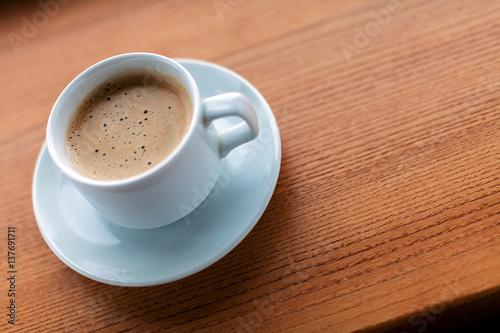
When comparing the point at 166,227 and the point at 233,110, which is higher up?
the point at 233,110

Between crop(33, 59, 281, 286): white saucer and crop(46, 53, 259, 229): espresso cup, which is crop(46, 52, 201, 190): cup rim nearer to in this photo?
crop(46, 53, 259, 229): espresso cup

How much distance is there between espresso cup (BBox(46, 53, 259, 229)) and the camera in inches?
22.2

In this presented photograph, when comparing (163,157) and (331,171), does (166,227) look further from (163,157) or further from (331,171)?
(331,171)

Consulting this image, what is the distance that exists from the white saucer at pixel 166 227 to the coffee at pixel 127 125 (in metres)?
0.11

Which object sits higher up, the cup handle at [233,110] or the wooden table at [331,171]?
the cup handle at [233,110]

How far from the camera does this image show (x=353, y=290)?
618 mm

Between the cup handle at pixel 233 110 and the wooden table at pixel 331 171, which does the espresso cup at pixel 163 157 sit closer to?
the cup handle at pixel 233 110

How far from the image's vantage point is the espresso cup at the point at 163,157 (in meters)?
0.56

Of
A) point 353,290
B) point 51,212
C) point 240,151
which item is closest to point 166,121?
point 240,151

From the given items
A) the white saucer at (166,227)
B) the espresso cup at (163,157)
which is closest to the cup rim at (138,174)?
the espresso cup at (163,157)

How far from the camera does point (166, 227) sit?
667 mm

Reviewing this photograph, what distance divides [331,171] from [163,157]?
0.96 feet

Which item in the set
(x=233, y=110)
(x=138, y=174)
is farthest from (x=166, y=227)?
(x=233, y=110)

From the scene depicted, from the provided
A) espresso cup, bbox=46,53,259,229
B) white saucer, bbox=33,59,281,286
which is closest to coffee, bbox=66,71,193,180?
espresso cup, bbox=46,53,259,229
